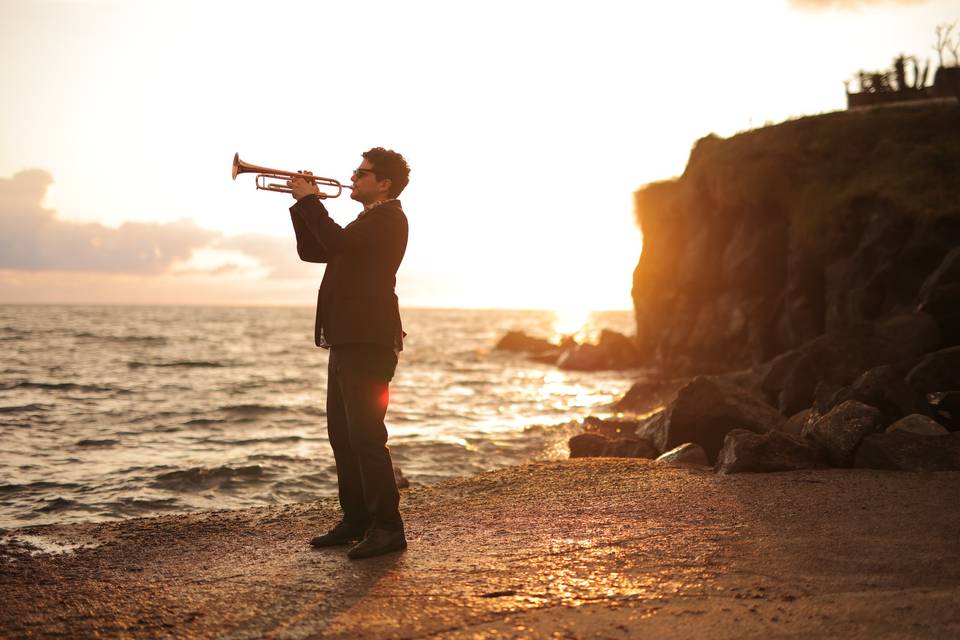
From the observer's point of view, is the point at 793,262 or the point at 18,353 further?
the point at 18,353

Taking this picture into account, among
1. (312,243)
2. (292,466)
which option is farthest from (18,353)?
Answer: (312,243)

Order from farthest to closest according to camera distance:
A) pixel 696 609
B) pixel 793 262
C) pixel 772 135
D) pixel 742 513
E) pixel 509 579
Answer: pixel 772 135 < pixel 793 262 < pixel 742 513 < pixel 509 579 < pixel 696 609

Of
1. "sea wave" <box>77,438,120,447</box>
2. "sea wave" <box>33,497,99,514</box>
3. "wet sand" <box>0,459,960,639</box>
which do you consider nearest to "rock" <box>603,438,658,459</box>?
"wet sand" <box>0,459,960,639</box>

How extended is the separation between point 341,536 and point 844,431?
17.6ft

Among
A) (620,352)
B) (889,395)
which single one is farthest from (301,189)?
(620,352)

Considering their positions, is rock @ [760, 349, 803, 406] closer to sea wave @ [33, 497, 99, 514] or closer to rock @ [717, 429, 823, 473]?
rock @ [717, 429, 823, 473]

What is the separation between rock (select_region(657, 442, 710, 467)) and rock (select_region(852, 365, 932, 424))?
7.10 feet

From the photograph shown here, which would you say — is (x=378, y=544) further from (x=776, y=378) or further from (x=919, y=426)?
(x=776, y=378)

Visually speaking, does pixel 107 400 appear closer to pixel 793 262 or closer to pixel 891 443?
pixel 891 443

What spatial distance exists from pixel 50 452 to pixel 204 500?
174 inches

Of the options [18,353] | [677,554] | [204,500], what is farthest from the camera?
[18,353]

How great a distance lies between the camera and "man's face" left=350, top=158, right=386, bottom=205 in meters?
5.47

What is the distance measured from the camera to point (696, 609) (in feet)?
13.1

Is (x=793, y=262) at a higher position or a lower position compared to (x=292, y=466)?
higher
